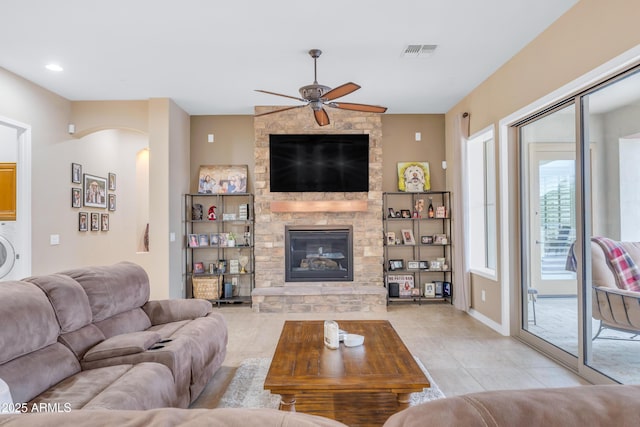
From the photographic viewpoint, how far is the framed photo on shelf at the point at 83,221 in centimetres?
529

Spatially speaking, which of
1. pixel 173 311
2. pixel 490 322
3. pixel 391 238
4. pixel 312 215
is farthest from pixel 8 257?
pixel 490 322

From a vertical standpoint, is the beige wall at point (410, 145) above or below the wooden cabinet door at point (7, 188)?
above

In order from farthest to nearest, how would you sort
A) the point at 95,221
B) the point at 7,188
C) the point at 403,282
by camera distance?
the point at 403,282 → the point at 95,221 → the point at 7,188

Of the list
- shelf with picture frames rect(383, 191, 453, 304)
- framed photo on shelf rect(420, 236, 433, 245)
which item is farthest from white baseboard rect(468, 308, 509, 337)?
framed photo on shelf rect(420, 236, 433, 245)

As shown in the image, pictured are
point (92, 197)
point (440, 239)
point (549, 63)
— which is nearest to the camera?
point (549, 63)

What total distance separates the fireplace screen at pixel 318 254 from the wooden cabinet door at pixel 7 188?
341 centimetres

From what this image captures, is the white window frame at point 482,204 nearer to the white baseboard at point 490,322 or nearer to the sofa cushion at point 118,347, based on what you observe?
the white baseboard at point 490,322

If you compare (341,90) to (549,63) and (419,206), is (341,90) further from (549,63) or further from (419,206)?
(419,206)

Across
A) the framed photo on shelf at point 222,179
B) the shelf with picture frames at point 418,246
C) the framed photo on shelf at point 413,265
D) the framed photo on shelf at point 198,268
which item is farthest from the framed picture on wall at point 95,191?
the framed photo on shelf at point 413,265

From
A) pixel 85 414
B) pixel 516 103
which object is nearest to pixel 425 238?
pixel 516 103

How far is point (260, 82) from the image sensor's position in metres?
4.61

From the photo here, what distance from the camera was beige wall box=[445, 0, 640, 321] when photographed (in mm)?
2592

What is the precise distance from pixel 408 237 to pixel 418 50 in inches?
115

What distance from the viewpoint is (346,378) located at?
212cm
